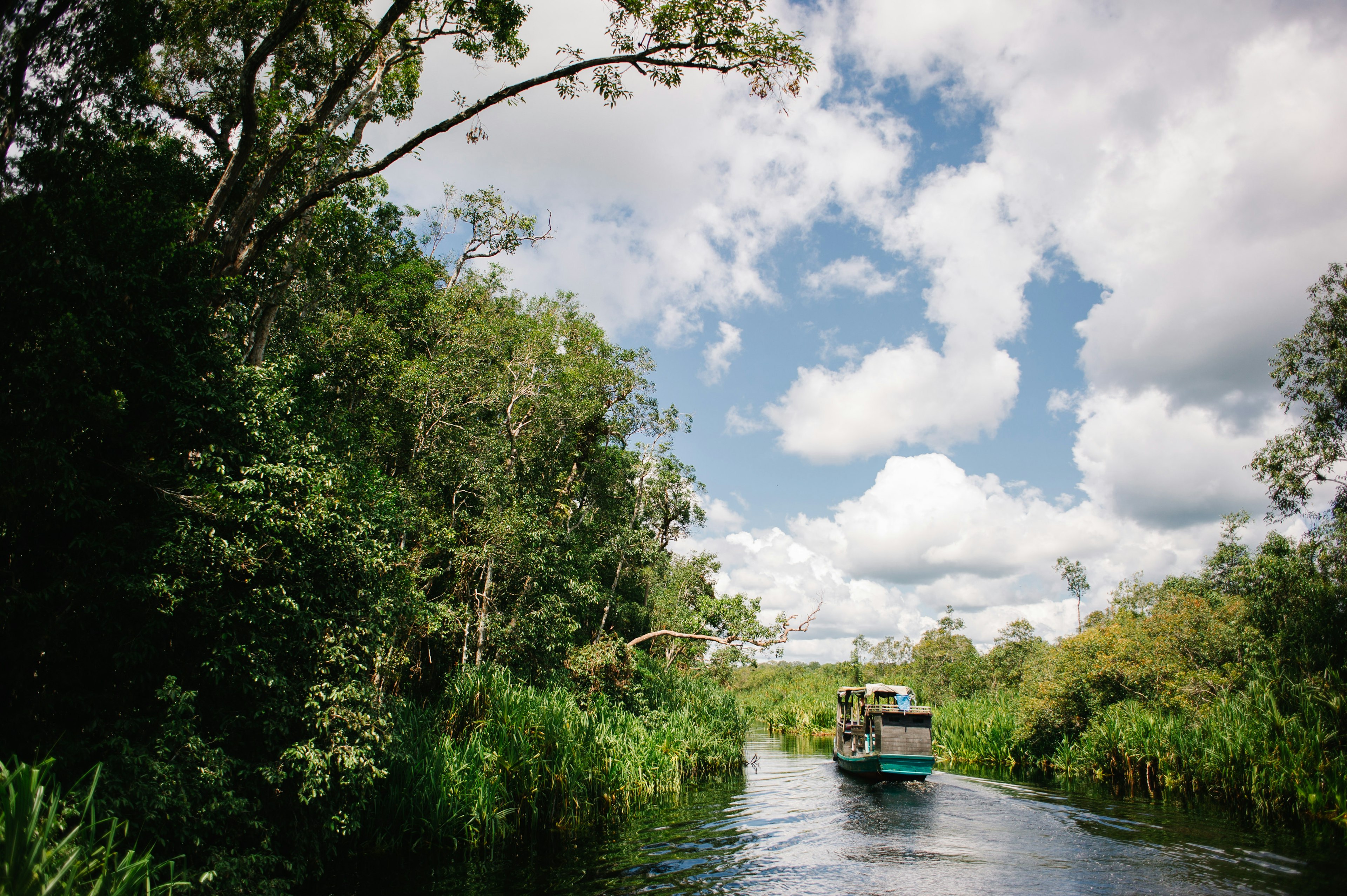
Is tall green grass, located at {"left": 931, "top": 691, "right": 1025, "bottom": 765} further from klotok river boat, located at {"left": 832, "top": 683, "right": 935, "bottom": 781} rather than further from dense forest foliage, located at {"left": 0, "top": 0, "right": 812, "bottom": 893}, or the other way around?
dense forest foliage, located at {"left": 0, "top": 0, "right": 812, "bottom": 893}

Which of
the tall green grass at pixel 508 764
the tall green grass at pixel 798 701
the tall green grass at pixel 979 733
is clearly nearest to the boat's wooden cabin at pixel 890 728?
the tall green grass at pixel 979 733

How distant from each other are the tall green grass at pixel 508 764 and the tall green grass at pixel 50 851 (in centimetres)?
534

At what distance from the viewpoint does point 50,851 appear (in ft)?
15.3

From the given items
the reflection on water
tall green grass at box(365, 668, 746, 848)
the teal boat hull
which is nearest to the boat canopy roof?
the teal boat hull

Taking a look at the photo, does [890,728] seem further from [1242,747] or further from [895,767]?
[1242,747]

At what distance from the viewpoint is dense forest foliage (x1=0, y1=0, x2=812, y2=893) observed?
24.0 feet

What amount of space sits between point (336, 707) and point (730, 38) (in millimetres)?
11767

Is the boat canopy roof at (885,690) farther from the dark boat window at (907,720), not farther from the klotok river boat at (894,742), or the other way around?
the dark boat window at (907,720)

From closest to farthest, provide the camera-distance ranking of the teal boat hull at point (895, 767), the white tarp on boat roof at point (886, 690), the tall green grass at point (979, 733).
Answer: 1. the teal boat hull at point (895, 767)
2. the white tarp on boat roof at point (886, 690)
3. the tall green grass at point (979, 733)

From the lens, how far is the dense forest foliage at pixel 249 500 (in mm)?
7312

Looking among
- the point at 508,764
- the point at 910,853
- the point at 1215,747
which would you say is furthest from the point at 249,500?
the point at 1215,747

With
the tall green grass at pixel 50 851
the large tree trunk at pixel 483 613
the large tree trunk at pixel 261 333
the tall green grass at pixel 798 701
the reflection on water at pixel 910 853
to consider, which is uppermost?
the large tree trunk at pixel 261 333

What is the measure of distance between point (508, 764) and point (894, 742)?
13.9m

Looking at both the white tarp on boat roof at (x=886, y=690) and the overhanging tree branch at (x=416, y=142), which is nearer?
the overhanging tree branch at (x=416, y=142)
